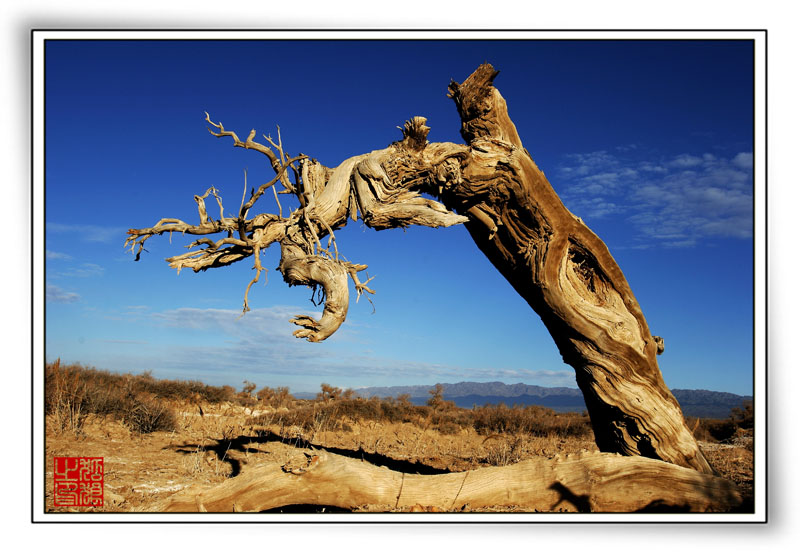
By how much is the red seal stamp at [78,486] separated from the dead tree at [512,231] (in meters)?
2.52

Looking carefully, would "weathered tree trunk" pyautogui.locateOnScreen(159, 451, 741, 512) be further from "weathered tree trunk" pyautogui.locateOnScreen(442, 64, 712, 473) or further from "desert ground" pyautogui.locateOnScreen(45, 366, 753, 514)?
"weathered tree trunk" pyautogui.locateOnScreen(442, 64, 712, 473)

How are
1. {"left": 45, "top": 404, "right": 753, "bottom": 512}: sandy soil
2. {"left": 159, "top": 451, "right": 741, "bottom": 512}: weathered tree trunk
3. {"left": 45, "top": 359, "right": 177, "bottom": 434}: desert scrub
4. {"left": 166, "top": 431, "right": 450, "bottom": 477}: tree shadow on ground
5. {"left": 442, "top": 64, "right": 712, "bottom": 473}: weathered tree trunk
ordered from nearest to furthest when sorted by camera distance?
{"left": 159, "top": 451, "right": 741, "bottom": 512}: weathered tree trunk → {"left": 442, "top": 64, "right": 712, "bottom": 473}: weathered tree trunk → {"left": 45, "top": 404, "right": 753, "bottom": 512}: sandy soil → {"left": 166, "top": 431, "right": 450, "bottom": 477}: tree shadow on ground → {"left": 45, "top": 359, "right": 177, "bottom": 434}: desert scrub

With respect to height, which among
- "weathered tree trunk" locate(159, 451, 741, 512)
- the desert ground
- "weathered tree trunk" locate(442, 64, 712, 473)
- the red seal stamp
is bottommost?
the desert ground

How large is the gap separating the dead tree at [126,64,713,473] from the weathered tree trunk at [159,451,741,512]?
684mm

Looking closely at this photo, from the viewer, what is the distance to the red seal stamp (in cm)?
571

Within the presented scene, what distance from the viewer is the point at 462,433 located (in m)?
13.0

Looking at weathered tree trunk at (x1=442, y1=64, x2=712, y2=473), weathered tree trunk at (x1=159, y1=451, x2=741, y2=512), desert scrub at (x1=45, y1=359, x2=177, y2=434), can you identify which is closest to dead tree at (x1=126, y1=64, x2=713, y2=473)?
weathered tree trunk at (x1=442, y1=64, x2=712, y2=473)

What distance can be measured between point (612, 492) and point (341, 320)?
3049mm

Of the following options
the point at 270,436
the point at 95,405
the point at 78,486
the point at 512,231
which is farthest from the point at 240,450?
the point at 512,231
